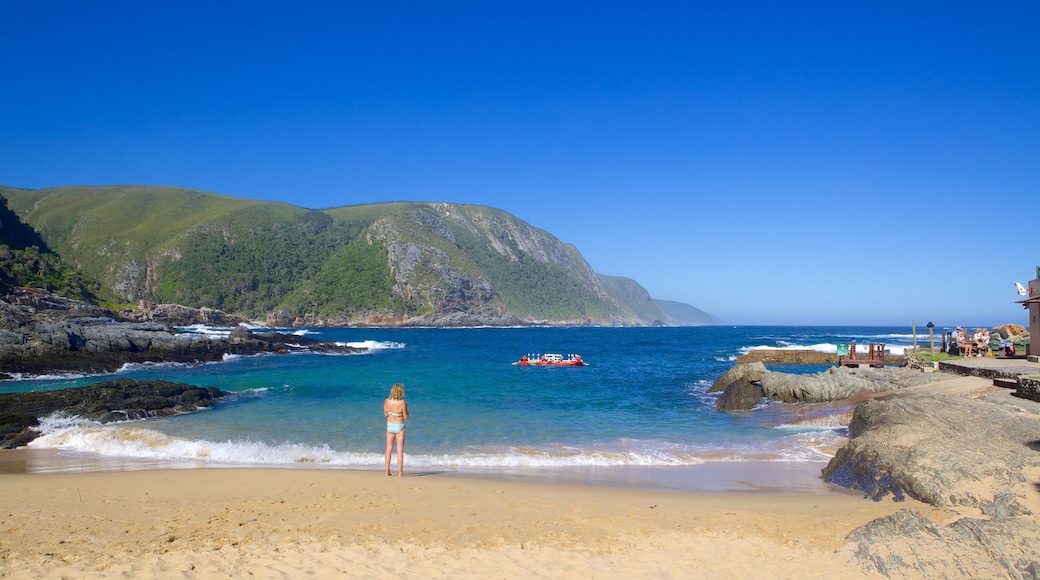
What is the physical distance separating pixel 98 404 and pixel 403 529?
15563mm

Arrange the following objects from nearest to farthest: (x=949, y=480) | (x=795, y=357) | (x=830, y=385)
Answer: (x=949, y=480), (x=830, y=385), (x=795, y=357)

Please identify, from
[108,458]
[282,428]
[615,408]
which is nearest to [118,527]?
[108,458]

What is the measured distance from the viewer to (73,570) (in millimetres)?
5523

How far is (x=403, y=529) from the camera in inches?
285

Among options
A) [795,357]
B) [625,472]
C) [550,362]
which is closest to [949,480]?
[625,472]

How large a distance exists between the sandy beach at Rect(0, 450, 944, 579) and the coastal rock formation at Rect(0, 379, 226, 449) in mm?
6064

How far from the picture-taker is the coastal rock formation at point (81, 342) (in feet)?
106

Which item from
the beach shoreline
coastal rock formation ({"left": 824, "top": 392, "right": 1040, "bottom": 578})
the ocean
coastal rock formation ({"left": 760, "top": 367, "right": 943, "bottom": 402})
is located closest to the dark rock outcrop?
the ocean

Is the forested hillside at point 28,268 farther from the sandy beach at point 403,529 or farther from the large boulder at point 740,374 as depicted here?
the large boulder at point 740,374

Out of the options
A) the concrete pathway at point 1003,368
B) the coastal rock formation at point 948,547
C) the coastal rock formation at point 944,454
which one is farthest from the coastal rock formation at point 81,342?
the concrete pathway at point 1003,368

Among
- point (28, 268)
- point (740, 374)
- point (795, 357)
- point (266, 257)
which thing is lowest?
point (795, 357)

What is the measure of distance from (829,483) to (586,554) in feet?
20.6

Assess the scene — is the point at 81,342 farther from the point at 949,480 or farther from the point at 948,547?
the point at 948,547

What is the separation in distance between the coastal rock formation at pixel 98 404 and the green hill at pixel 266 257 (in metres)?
113
